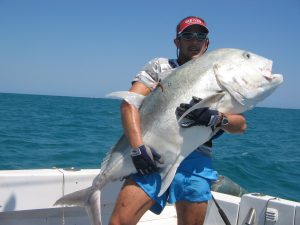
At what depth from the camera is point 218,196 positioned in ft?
15.8

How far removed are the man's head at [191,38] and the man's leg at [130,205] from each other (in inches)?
48.5

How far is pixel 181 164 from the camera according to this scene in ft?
10.8

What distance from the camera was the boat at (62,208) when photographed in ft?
13.0

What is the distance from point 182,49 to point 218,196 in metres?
2.18

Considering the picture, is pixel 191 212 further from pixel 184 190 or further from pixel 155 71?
pixel 155 71

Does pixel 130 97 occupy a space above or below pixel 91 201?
above

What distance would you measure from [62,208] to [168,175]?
187 cm

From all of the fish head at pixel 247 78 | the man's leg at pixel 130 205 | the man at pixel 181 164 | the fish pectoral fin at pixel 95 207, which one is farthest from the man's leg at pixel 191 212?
the fish head at pixel 247 78

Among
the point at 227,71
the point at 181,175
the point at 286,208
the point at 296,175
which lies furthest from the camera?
the point at 296,175

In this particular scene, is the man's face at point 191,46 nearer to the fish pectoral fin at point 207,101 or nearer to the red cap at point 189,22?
the red cap at point 189,22

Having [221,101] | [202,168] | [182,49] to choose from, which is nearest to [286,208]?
[202,168]

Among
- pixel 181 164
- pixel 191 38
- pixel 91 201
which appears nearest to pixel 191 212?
pixel 181 164

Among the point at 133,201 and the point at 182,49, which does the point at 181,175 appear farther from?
the point at 182,49

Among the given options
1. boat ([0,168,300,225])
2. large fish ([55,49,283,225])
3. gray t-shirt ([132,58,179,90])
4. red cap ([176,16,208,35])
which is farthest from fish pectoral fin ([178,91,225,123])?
boat ([0,168,300,225])
